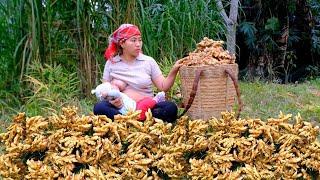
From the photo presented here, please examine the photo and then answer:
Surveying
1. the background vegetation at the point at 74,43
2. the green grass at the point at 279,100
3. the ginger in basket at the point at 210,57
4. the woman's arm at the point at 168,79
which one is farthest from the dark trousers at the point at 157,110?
the green grass at the point at 279,100

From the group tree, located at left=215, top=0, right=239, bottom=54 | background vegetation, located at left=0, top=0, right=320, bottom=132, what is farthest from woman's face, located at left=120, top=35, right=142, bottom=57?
tree, located at left=215, top=0, right=239, bottom=54

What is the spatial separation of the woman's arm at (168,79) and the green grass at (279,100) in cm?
139

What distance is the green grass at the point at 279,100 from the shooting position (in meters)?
4.58

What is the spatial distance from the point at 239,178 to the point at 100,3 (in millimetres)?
2613

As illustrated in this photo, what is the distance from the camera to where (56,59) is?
4.52m

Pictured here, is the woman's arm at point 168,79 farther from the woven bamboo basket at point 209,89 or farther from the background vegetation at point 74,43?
the background vegetation at point 74,43

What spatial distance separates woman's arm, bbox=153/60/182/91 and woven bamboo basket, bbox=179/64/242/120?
0.11 feet

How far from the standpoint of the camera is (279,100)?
206 inches

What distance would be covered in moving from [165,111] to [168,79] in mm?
214

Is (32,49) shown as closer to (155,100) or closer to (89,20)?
(89,20)

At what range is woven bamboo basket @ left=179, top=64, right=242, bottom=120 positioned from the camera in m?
3.04

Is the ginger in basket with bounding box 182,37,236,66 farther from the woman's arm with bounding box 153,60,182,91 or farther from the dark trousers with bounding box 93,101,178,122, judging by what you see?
the dark trousers with bounding box 93,101,178,122

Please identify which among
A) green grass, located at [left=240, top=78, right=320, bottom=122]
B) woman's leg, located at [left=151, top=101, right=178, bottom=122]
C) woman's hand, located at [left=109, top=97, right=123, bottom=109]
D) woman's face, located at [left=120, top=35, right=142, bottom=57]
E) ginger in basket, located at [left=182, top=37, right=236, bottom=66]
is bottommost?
green grass, located at [left=240, top=78, right=320, bottom=122]

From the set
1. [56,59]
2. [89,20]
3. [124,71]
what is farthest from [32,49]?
[124,71]
